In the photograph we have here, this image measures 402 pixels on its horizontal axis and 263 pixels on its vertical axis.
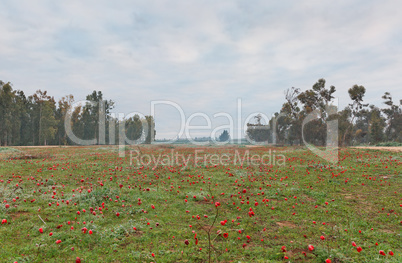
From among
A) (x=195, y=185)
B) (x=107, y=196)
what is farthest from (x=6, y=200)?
(x=195, y=185)

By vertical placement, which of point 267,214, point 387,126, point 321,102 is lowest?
point 267,214

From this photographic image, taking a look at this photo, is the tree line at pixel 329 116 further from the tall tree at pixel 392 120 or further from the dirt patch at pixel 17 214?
the dirt patch at pixel 17 214

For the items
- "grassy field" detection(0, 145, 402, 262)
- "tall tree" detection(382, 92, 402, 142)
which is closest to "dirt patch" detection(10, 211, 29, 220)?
"grassy field" detection(0, 145, 402, 262)

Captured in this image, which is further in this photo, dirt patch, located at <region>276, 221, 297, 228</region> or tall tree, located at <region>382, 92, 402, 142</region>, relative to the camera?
tall tree, located at <region>382, 92, 402, 142</region>

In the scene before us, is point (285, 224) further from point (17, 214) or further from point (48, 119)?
point (48, 119)

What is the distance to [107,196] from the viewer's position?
8078 mm

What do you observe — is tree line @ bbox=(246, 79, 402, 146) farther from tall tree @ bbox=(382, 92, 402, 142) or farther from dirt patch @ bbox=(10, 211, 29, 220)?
dirt patch @ bbox=(10, 211, 29, 220)

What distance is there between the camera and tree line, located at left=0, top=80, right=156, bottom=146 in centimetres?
6191

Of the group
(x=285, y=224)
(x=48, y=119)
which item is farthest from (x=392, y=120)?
(x=48, y=119)

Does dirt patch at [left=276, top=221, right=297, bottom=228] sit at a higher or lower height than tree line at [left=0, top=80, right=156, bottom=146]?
Result: lower

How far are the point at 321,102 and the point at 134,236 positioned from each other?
6128 centimetres

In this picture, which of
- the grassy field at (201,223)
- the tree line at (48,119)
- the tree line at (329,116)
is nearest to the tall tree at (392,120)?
the tree line at (329,116)

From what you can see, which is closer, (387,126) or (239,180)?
(239,180)

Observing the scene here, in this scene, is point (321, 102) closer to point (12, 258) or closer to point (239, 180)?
point (239, 180)
